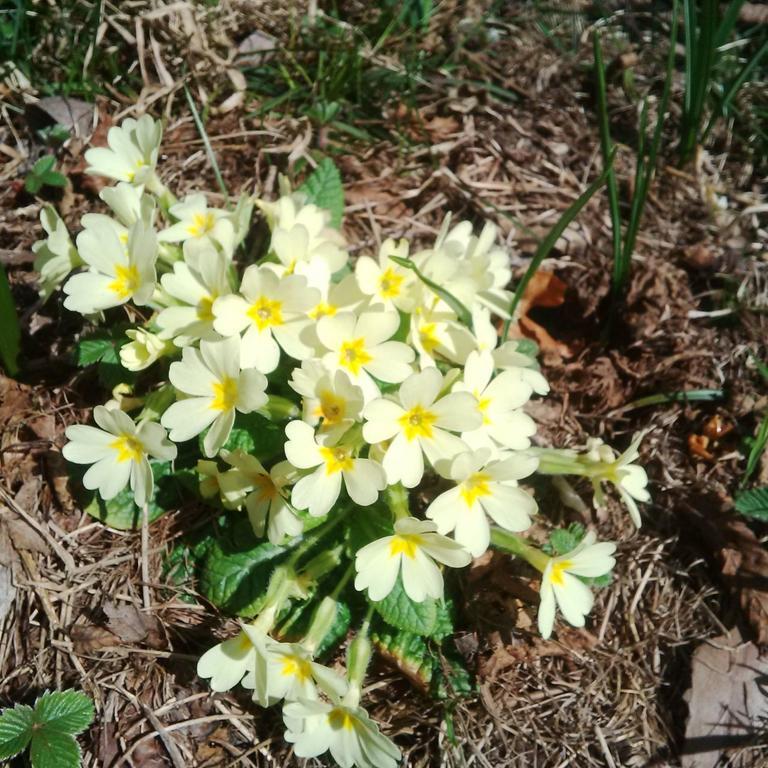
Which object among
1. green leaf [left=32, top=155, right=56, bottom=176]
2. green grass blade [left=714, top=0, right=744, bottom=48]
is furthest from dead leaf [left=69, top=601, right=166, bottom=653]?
green grass blade [left=714, top=0, right=744, bottom=48]

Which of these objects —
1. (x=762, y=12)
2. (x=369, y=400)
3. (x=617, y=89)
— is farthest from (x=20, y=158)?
(x=762, y=12)

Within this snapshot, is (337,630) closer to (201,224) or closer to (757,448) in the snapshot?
(201,224)

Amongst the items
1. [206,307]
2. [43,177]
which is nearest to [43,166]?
[43,177]

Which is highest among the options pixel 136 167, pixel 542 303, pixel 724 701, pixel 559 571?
pixel 136 167

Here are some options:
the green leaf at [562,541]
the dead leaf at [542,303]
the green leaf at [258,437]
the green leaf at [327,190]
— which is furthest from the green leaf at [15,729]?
the dead leaf at [542,303]

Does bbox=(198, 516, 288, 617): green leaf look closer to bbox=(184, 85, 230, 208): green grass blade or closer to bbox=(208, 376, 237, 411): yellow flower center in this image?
bbox=(208, 376, 237, 411): yellow flower center
